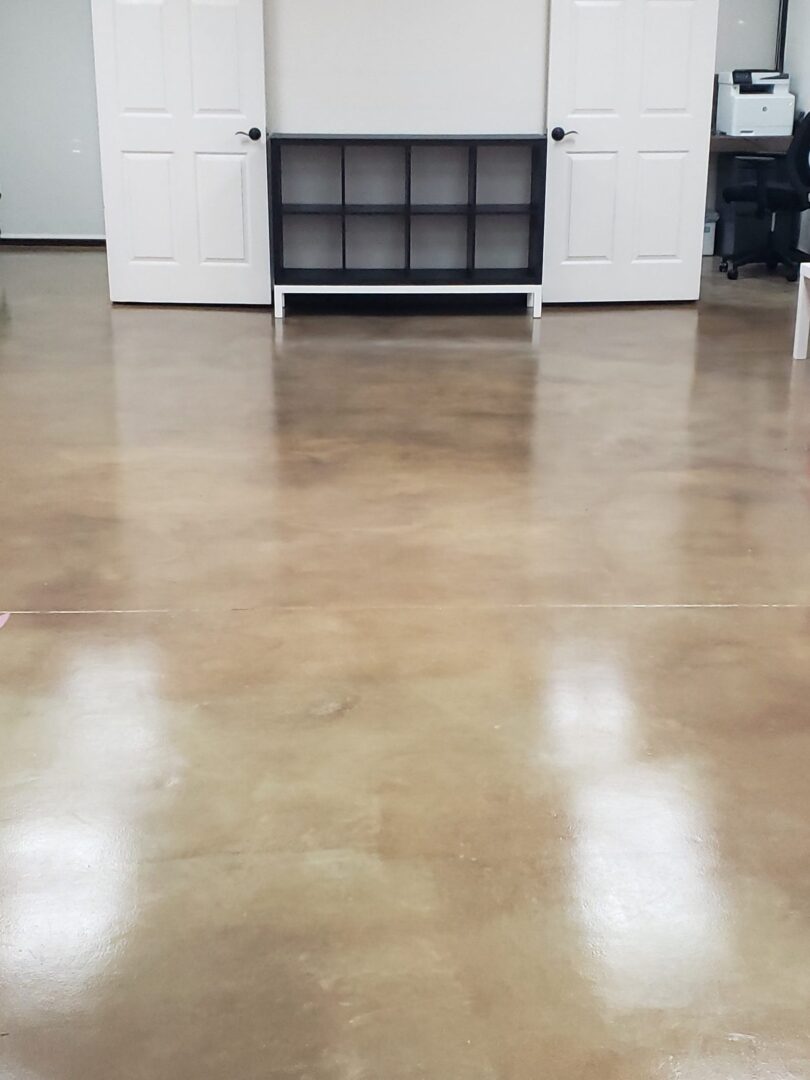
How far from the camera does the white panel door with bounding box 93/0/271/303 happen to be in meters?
6.83

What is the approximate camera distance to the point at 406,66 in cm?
697

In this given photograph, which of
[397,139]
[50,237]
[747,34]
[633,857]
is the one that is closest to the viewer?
[633,857]

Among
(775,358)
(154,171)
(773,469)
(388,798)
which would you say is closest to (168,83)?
(154,171)

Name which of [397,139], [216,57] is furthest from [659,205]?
[216,57]

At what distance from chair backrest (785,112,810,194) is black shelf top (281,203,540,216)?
6.32 ft

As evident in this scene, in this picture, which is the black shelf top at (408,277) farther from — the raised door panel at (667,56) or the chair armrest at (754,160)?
the chair armrest at (754,160)

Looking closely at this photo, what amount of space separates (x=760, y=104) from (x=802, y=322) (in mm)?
3299

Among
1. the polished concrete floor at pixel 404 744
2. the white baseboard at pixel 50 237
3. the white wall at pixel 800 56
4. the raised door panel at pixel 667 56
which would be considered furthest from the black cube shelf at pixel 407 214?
the white baseboard at pixel 50 237

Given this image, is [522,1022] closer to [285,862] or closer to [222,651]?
[285,862]

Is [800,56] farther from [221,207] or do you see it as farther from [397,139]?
[221,207]

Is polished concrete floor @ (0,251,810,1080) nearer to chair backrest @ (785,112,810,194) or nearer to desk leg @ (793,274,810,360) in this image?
desk leg @ (793,274,810,360)

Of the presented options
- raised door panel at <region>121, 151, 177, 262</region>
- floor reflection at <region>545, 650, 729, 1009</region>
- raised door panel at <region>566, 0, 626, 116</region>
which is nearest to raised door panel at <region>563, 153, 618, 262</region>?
raised door panel at <region>566, 0, 626, 116</region>

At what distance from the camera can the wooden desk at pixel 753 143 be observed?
8.26 m

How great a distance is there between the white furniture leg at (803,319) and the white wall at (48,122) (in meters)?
6.02
